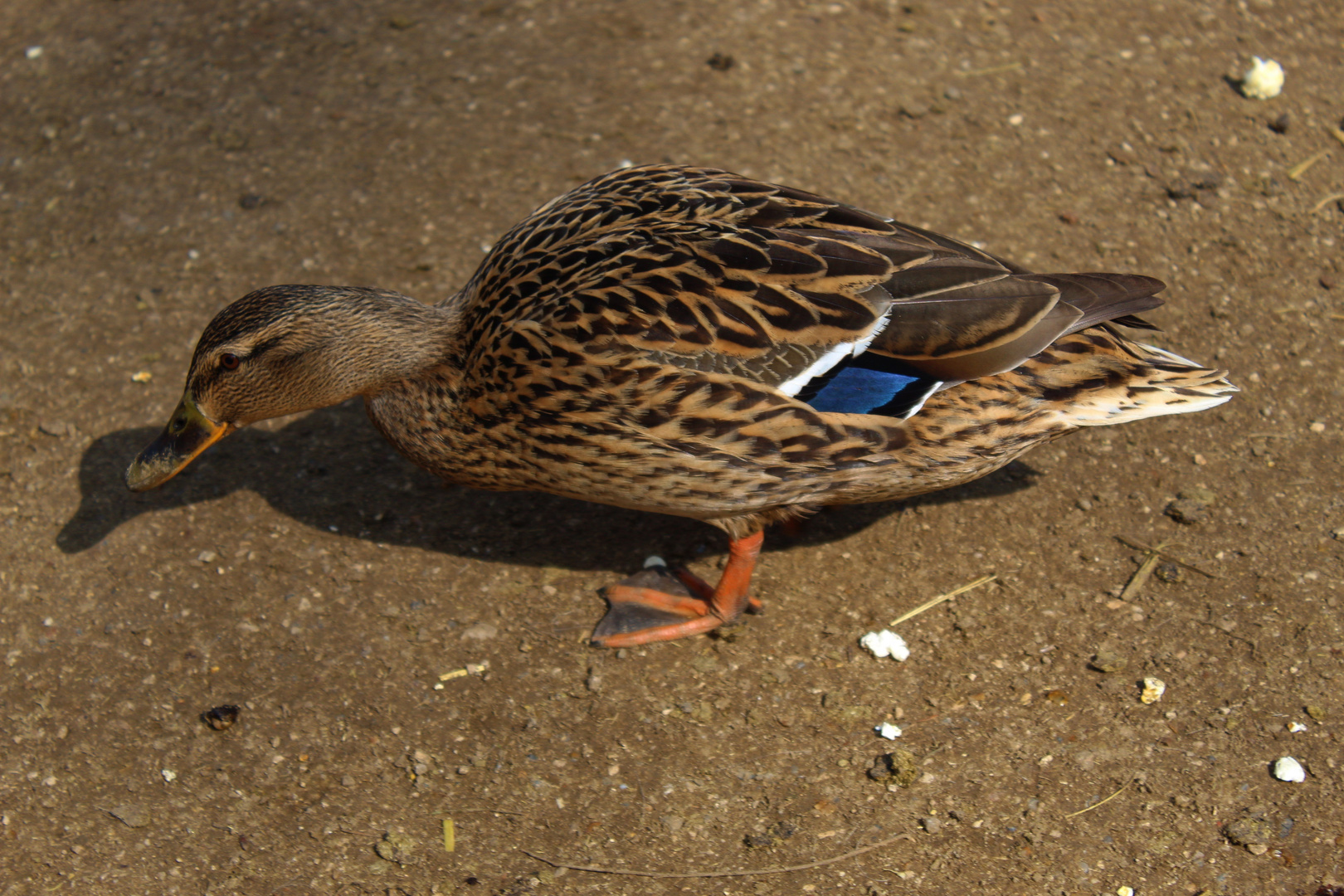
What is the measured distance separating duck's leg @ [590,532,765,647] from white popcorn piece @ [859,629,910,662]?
40 cm

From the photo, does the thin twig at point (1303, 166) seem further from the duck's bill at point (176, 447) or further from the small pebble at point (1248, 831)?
the duck's bill at point (176, 447)

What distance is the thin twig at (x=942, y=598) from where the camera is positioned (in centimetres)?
386

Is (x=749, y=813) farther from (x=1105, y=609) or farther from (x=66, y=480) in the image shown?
(x=66, y=480)

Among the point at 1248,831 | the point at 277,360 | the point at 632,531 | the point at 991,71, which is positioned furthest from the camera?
the point at 991,71

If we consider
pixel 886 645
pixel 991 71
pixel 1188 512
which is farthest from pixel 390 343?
pixel 991 71

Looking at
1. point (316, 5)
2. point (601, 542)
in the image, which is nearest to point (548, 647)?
point (601, 542)

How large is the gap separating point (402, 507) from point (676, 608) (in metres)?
1.22

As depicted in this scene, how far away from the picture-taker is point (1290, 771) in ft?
10.8

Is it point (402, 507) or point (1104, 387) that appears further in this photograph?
point (402, 507)

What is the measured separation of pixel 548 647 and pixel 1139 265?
319 centimetres

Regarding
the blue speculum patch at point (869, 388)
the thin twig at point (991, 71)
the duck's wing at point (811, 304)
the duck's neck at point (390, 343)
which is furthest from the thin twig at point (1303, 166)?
the duck's neck at point (390, 343)

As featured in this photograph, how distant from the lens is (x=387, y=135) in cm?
→ 564

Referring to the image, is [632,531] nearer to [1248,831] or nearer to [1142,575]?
[1142,575]

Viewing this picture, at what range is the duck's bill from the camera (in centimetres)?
379
